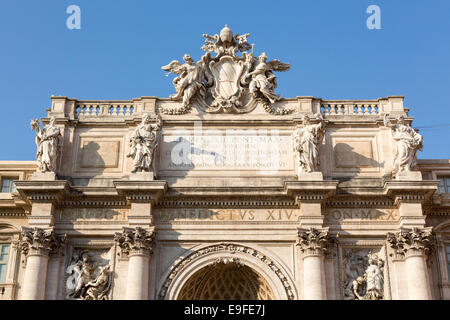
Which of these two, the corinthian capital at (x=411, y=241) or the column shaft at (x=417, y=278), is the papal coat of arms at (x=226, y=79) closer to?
the corinthian capital at (x=411, y=241)

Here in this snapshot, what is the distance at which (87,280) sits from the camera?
29.0 meters

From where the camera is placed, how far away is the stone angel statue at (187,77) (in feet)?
106

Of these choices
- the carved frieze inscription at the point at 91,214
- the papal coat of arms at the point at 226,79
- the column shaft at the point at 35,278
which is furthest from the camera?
the papal coat of arms at the point at 226,79

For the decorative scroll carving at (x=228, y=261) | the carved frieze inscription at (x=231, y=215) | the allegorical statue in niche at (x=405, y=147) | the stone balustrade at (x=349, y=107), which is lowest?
the decorative scroll carving at (x=228, y=261)

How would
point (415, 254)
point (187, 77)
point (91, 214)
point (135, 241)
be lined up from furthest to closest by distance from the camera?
1. point (187, 77)
2. point (91, 214)
3. point (135, 241)
4. point (415, 254)

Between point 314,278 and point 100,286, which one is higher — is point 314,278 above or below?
above

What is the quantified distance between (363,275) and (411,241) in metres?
2.29

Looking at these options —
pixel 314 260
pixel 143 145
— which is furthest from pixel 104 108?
pixel 314 260

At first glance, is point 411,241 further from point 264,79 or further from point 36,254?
point 36,254

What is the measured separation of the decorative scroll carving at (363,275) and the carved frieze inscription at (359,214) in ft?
4.33

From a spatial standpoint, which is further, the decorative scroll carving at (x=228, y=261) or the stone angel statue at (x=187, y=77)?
the stone angel statue at (x=187, y=77)

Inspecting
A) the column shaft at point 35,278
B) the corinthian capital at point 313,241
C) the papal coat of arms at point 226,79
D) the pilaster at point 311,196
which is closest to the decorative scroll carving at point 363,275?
the corinthian capital at point 313,241
